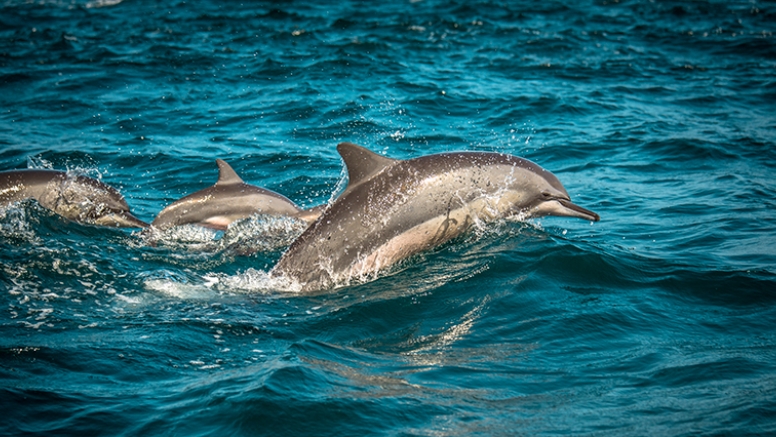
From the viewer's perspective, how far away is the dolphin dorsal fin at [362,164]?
8.82m

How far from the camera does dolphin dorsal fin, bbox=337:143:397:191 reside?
882cm

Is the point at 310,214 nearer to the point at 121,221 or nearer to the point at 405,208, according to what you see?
the point at 405,208

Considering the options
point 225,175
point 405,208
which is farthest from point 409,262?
point 225,175

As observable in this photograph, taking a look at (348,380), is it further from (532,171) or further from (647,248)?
(647,248)

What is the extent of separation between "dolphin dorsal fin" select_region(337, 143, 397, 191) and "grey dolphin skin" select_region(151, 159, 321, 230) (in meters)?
2.31

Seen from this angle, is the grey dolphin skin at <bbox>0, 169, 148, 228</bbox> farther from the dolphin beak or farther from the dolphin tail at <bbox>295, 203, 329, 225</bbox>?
the dolphin beak

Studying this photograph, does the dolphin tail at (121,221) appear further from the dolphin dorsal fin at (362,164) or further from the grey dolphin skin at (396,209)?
the dolphin dorsal fin at (362,164)

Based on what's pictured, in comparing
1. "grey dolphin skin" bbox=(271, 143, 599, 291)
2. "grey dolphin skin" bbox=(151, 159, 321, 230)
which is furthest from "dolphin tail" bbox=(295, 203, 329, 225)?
"grey dolphin skin" bbox=(271, 143, 599, 291)

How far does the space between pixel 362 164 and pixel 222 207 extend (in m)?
3.35

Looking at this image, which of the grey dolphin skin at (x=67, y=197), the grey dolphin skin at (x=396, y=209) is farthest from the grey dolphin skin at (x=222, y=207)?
the grey dolphin skin at (x=396, y=209)

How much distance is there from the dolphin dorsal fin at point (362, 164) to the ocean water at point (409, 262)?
1.19 meters

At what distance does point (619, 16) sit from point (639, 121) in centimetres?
1150

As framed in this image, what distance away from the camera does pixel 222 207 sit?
37.6 feet

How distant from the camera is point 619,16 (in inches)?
1048
